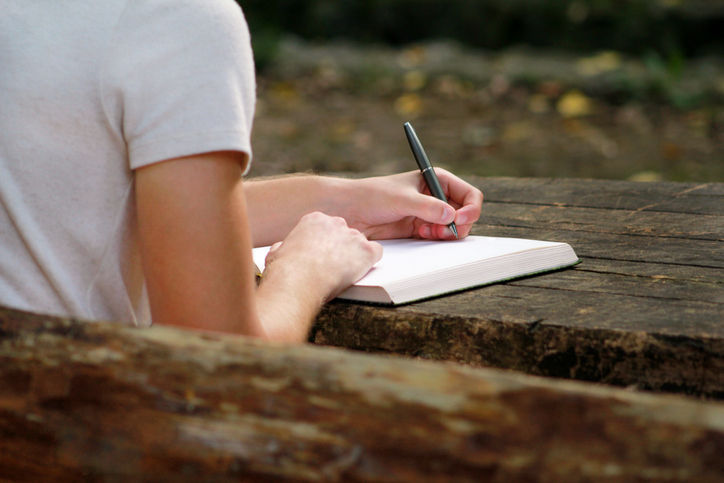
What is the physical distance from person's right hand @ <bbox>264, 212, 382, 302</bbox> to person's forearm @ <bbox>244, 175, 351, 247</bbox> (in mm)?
171

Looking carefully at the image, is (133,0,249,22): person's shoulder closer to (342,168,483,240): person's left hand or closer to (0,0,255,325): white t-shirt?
(0,0,255,325): white t-shirt

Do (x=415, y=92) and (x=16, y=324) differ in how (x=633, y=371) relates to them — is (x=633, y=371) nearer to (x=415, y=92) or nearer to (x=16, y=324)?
(x=16, y=324)

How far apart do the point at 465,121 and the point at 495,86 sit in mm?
553

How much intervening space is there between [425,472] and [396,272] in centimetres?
63

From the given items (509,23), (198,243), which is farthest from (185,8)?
(509,23)

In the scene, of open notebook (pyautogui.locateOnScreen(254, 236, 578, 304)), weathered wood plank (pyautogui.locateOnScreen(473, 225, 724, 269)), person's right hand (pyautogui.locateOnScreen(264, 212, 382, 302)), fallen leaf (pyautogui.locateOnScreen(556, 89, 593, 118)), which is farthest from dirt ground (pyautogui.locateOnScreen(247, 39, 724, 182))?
person's right hand (pyautogui.locateOnScreen(264, 212, 382, 302))

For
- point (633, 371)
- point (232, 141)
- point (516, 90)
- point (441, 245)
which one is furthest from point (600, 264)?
point (516, 90)

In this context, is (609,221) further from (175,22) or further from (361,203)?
(175,22)

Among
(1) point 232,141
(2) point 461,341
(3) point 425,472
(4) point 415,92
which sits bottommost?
(4) point 415,92

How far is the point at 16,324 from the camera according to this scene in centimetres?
95

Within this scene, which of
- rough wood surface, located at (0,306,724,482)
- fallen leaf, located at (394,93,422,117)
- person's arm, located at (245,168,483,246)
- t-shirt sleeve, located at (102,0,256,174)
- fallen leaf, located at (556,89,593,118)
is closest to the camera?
rough wood surface, located at (0,306,724,482)

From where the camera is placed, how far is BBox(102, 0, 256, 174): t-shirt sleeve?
1.01 m

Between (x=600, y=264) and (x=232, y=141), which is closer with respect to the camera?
(x=232, y=141)

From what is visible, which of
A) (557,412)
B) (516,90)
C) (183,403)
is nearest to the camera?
(557,412)
